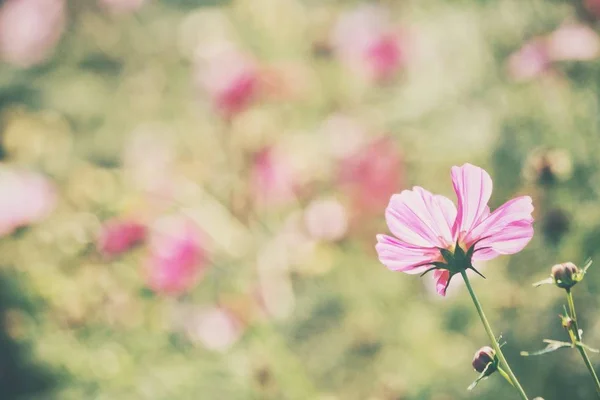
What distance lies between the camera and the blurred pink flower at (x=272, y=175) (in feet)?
3.34

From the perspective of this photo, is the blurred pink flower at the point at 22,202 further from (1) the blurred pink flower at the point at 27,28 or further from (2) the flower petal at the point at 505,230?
(2) the flower petal at the point at 505,230

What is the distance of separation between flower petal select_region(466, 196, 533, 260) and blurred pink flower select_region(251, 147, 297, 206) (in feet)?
2.36

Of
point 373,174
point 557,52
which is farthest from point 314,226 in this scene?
point 557,52

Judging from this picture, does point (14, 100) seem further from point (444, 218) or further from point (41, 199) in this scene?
point (444, 218)

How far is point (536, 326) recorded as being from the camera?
0.70 m

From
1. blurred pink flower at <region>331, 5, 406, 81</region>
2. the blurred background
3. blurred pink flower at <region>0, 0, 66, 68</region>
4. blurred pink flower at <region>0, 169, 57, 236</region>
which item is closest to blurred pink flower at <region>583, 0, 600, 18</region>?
the blurred background

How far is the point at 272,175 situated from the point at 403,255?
721 millimetres

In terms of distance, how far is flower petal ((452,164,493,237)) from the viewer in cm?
29

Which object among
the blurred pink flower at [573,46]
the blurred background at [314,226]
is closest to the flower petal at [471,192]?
the blurred background at [314,226]

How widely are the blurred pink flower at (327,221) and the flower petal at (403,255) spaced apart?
0.68m

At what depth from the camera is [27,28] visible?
5.19ft

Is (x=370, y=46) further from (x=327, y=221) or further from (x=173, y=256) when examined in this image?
(x=173, y=256)

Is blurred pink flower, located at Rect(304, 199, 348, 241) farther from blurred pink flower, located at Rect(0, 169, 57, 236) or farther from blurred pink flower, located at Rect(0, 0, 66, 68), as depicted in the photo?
blurred pink flower, located at Rect(0, 0, 66, 68)

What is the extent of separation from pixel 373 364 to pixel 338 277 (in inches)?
6.9
